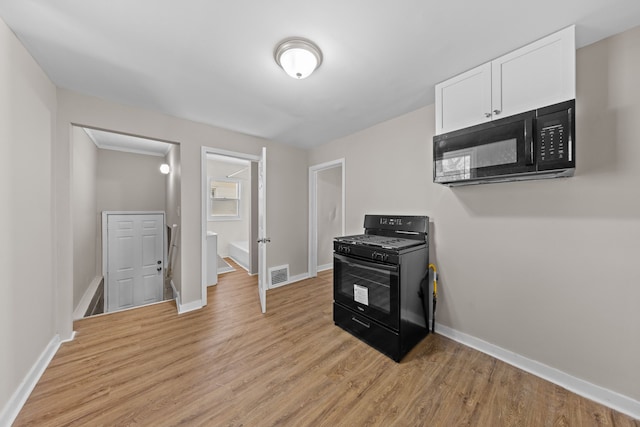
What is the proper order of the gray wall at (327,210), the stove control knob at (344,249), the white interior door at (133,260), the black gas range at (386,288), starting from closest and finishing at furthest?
1. the black gas range at (386,288)
2. the stove control knob at (344,249)
3. the white interior door at (133,260)
4. the gray wall at (327,210)

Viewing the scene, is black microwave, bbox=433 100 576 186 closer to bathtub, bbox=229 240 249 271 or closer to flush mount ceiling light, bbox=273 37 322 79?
flush mount ceiling light, bbox=273 37 322 79

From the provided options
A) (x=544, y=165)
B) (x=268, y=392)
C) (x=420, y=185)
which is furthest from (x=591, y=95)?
(x=268, y=392)

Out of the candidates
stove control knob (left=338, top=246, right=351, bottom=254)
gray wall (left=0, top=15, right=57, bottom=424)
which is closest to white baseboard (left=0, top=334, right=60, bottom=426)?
gray wall (left=0, top=15, right=57, bottom=424)

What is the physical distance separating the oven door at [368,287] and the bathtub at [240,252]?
286 centimetres

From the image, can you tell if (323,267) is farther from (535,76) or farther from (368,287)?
(535,76)

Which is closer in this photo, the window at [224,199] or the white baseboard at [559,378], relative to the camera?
the white baseboard at [559,378]

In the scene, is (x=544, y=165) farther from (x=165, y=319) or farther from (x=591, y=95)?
(x=165, y=319)

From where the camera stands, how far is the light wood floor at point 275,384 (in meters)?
1.38

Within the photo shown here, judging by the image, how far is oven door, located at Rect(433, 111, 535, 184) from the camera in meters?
1.51

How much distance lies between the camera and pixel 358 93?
7.20 feet

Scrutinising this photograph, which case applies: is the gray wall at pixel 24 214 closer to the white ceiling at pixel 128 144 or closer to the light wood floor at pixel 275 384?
the light wood floor at pixel 275 384

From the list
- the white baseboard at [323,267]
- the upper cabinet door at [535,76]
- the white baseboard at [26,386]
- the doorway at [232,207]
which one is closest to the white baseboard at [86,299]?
the white baseboard at [26,386]

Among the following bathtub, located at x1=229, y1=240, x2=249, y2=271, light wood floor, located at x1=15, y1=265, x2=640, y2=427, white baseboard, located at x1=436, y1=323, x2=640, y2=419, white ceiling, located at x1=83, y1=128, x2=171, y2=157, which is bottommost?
light wood floor, located at x1=15, y1=265, x2=640, y2=427

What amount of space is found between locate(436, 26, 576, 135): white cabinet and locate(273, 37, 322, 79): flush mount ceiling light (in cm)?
117
